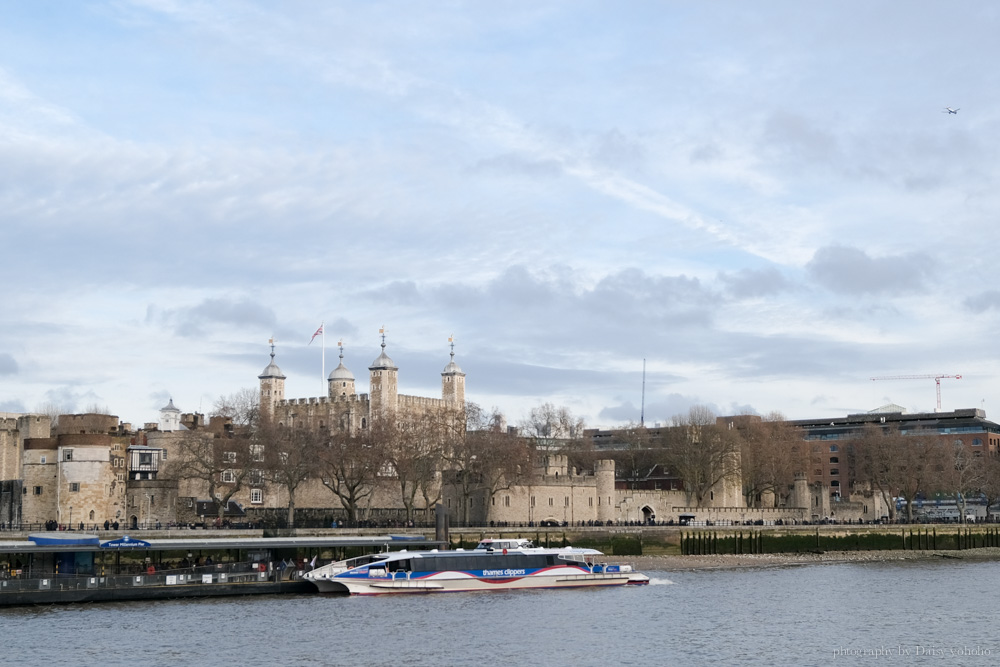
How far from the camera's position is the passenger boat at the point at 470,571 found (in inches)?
2741

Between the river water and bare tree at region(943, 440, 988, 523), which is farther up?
bare tree at region(943, 440, 988, 523)

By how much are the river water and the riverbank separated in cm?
1625

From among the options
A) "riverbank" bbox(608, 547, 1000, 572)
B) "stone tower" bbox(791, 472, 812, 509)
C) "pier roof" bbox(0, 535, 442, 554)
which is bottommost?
"riverbank" bbox(608, 547, 1000, 572)

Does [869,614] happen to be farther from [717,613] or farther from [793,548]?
[793,548]

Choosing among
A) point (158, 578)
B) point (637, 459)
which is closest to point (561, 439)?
point (637, 459)

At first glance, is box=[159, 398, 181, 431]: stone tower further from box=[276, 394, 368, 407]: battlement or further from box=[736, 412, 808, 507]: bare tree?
box=[736, 412, 808, 507]: bare tree

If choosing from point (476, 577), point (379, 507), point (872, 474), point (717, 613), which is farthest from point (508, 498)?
point (872, 474)

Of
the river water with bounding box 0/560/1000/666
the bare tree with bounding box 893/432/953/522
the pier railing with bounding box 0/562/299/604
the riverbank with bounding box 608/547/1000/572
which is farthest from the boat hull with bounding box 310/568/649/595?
the bare tree with bounding box 893/432/953/522

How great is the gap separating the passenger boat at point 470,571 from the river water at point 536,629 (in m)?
1.47

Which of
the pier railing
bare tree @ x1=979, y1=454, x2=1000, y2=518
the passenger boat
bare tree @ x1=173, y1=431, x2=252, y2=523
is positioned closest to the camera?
the pier railing

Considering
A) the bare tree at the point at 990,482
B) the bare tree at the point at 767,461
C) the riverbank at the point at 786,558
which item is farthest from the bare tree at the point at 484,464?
the bare tree at the point at 990,482

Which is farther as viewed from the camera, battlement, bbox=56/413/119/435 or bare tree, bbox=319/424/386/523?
battlement, bbox=56/413/119/435

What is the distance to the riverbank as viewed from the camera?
91812mm

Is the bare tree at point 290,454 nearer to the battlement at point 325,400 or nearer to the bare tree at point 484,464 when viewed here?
the bare tree at point 484,464
